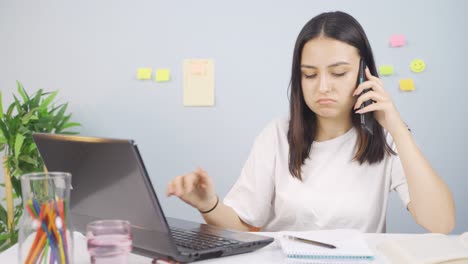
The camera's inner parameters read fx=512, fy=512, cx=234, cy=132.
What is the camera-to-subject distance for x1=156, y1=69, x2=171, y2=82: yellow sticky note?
2.58m

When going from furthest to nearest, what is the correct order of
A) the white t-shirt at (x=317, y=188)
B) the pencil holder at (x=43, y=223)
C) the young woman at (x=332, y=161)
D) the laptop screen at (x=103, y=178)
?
the white t-shirt at (x=317, y=188), the young woman at (x=332, y=161), the laptop screen at (x=103, y=178), the pencil holder at (x=43, y=223)

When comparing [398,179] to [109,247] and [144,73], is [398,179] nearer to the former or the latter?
[109,247]

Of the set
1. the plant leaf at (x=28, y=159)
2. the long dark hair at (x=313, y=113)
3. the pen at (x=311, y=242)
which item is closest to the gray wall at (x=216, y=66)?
the plant leaf at (x=28, y=159)

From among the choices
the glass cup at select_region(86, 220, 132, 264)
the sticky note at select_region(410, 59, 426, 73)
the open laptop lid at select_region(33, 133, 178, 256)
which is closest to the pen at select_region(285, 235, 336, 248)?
the open laptop lid at select_region(33, 133, 178, 256)

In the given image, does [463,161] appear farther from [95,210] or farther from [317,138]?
[95,210]

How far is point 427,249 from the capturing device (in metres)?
0.96

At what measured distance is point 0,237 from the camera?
7.30ft

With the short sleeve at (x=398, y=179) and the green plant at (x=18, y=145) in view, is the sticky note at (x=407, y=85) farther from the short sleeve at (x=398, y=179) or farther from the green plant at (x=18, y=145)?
the green plant at (x=18, y=145)

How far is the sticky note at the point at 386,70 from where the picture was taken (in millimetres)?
2443

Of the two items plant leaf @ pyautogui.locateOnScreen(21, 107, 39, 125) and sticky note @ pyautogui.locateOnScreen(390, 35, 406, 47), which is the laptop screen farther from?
sticky note @ pyautogui.locateOnScreen(390, 35, 406, 47)

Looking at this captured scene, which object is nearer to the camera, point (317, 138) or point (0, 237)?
point (317, 138)

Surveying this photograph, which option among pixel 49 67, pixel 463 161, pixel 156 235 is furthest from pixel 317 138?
pixel 49 67

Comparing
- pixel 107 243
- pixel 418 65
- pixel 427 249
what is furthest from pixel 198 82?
pixel 107 243

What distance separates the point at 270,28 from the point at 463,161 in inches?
44.1
